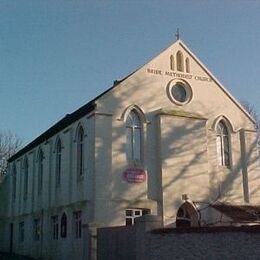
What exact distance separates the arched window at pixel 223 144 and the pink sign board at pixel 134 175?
18.1 ft

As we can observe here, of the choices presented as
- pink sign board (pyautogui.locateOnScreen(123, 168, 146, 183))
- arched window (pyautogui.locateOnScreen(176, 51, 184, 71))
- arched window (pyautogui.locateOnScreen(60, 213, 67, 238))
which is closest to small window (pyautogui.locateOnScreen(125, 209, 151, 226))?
pink sign board (pyautogui.locateOnScreen(123, 168, 146, 183))

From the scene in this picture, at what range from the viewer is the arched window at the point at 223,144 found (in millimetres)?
30795

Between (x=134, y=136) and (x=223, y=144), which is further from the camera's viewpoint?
(x=223, y=144)

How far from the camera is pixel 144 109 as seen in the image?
28.5 m

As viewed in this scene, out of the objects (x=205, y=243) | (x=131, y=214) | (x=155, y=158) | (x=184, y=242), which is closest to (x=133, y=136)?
(x=155, y=158)

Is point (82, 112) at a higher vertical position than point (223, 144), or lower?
higher

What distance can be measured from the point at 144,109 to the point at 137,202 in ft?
16.7

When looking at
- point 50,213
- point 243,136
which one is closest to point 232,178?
point 243,136

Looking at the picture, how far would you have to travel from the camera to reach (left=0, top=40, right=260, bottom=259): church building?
27.0 m

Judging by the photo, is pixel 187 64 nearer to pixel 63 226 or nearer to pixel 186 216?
pixel 186 216

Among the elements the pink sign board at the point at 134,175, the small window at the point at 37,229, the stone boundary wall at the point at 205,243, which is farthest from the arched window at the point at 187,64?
the stone boundary wall at the point at 205,243

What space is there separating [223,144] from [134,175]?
6669mm

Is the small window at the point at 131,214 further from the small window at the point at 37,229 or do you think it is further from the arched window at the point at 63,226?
the small window at the point at 37,229

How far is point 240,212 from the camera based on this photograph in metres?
27.9
